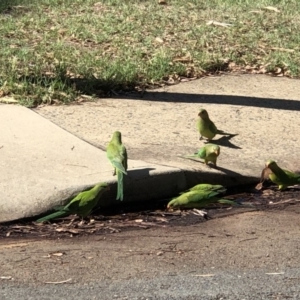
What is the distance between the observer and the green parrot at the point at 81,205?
542 cm

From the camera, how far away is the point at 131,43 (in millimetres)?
9906

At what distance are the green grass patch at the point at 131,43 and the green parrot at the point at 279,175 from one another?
7.54ft

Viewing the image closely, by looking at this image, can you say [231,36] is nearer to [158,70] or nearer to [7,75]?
[158,70]

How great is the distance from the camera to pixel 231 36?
10.3 m

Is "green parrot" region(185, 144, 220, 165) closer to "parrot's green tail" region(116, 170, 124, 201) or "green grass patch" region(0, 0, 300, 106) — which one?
"parrot's green tail" region(116, 170, 124, 201)

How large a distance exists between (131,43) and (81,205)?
479cm

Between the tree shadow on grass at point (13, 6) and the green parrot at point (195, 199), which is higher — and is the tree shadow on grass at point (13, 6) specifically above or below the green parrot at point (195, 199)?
above

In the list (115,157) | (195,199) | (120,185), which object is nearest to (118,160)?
(115,157)

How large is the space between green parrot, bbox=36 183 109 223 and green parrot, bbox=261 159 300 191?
1.38 meters

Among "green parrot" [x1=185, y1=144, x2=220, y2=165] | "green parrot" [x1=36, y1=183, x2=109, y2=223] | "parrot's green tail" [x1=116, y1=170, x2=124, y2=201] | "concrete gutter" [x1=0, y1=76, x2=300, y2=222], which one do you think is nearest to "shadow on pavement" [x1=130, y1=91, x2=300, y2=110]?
"concrete gutter" [x1=0, y1=76, x2=300, y2=222]

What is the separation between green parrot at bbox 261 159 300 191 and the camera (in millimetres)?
6129

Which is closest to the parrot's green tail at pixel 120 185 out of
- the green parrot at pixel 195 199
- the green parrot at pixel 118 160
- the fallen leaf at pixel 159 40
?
the green parrot at pixel 118 160

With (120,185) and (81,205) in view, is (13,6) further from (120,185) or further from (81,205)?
(81,205)

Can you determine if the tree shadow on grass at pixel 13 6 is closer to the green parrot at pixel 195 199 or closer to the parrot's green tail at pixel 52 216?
the green parrot at pixel 195 199
